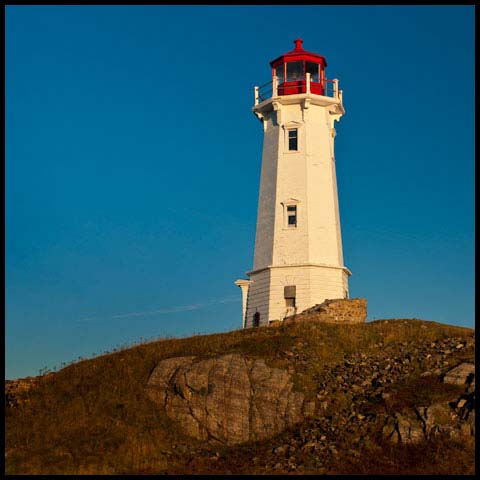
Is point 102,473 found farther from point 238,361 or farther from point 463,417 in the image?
point 463,417

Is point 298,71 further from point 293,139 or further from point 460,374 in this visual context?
point 460,374

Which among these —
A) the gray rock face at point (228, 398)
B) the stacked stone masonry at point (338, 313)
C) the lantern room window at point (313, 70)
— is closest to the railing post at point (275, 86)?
the lantern room window at point (313, 70)

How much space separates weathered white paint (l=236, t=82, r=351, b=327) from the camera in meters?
42.6

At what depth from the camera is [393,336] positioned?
33281 millimetres

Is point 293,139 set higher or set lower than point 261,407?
higher

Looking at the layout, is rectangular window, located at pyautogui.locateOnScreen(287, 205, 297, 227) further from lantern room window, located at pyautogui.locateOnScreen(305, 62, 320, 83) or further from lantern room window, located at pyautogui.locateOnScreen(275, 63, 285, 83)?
lantern room window, located at pyautogui.locateOnScreen(305, 62, 320, 83)

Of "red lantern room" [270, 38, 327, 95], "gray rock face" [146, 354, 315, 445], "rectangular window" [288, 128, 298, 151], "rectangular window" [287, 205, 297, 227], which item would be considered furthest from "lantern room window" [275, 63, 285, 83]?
"gray rock face" [146, 354, 315, 445]

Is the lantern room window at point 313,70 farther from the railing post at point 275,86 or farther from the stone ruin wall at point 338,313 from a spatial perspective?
the stone ruin wall at point 338,313

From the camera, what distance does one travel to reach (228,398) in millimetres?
29594

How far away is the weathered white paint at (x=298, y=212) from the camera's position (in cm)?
4259

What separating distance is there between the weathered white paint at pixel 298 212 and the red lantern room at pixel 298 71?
946 millimetres

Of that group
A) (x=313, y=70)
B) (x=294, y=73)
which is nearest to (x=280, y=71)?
(x=294, y=73)

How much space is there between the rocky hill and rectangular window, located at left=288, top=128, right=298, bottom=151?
1370cm

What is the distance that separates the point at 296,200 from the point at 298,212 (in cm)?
70
